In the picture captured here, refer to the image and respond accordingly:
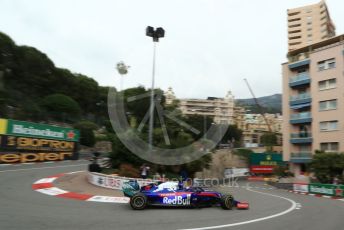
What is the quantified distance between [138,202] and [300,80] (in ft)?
133

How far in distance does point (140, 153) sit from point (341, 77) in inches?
1167

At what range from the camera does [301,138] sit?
47.4 metres

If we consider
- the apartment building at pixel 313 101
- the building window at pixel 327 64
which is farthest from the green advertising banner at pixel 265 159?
the building window at pixel 327 64

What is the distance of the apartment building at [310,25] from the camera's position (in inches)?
5778

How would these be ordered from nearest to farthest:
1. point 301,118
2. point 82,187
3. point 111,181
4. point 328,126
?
point 82,187, point 111,181, point 328,126, point 301,118

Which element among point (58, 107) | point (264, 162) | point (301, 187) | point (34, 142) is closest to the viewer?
point (301, 187)

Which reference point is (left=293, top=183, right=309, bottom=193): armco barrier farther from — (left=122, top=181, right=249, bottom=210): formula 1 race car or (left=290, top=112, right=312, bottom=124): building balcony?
(left=122, top=181, right=249, bottom=210): formula 1 race car

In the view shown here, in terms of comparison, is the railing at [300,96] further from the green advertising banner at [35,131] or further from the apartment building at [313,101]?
the green advertising banner at [35,131]

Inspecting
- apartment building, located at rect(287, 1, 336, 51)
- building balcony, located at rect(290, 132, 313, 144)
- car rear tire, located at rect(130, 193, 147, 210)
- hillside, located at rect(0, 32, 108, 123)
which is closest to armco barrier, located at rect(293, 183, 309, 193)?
building balcony, located at rect(290, 132, 313, 144)

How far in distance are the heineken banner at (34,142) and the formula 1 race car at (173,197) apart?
903 inches

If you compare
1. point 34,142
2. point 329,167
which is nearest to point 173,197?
point 329,167

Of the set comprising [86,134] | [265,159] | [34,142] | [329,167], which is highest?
[86,134]

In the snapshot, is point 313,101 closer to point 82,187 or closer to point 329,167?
point 329,167

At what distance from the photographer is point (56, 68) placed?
7444 cm
